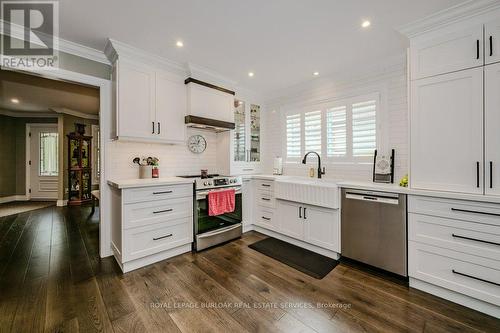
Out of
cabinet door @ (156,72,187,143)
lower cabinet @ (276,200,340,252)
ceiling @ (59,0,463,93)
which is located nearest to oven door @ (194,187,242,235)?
lower cabinet @ (276,200,340,252)

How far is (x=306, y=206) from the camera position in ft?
9.45

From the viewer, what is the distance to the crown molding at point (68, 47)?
2068mm

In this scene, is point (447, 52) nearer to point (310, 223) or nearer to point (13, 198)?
point (310, 223)

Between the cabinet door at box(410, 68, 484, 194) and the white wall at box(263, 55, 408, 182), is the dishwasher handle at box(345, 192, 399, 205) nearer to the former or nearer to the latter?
the cabinet door at box(410, 68, 484, 194)

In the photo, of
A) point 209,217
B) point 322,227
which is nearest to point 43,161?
point 209,217

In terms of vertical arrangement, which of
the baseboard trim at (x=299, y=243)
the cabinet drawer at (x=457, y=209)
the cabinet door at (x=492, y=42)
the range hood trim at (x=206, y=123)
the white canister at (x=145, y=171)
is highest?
the cabinet door at (x=492, y=42)

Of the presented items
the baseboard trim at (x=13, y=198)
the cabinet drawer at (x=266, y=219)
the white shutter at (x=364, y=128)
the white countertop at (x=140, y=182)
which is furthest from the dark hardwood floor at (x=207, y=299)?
the baseboard trim at (x=13, y=198)

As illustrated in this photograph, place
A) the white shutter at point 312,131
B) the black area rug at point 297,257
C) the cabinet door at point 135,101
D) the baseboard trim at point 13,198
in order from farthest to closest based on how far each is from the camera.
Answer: the baseboard trim at point 13,198, the white shutter at point 312,131, the cabinet door at point 135,101, the black area rug at point 297,257

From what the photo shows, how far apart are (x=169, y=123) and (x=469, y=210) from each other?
11.2ft

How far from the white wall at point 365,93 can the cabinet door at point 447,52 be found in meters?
0.62

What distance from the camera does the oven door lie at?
2.84m

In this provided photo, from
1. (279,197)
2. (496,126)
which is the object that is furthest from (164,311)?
(496,126)

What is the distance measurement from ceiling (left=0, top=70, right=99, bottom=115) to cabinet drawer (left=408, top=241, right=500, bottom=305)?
4.84 meters

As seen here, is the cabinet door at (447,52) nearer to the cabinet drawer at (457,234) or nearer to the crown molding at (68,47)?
the cabinet drawer at (457,234)
